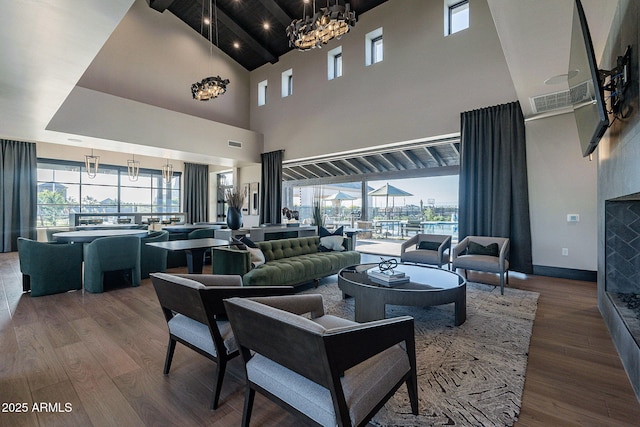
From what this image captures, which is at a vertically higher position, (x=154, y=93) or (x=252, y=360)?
(x=154, y=93)

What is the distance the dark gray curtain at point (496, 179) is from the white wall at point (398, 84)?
1.15 ft

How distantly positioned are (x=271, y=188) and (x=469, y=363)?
7.79 meters


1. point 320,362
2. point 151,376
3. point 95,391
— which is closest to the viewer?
point 320,362

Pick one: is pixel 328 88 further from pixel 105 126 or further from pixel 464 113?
pixel 105 126

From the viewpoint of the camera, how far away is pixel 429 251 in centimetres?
509

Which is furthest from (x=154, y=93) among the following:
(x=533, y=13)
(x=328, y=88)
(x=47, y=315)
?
(x=533, y=13)

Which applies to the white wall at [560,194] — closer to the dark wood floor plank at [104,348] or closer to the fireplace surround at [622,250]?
the fireplace surround at [622,250]

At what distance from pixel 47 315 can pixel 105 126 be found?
15.4ft

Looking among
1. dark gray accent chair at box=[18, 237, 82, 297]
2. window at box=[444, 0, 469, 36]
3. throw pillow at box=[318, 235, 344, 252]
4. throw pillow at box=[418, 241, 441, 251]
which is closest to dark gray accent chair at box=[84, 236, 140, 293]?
dark gray accent chair at box=[18, 237, 82, 297]

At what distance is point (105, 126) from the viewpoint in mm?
6395

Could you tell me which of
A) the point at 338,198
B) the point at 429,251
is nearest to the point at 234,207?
the point at 429,251

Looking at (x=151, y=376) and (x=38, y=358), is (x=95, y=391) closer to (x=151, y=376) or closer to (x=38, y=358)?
(x=151, y=376)

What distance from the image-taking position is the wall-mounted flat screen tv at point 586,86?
192 cm

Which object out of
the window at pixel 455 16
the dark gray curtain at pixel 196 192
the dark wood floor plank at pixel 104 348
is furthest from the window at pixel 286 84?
the dark wood floor plank at pixel 104 348
